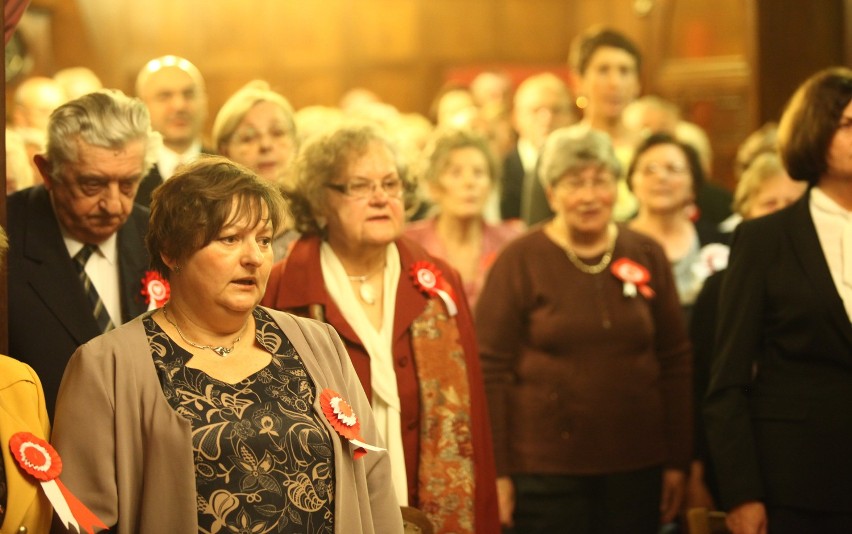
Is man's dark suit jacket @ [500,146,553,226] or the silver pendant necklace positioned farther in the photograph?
man's dark suit jacket @ [500,146,553,226]

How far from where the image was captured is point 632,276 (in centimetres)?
405

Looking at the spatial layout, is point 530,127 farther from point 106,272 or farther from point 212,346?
point 212,346

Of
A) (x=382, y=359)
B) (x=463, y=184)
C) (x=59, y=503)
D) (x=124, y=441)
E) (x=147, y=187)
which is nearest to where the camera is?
(x=59, y=503)

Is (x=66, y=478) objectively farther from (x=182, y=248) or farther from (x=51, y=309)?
(x=51, y=309)

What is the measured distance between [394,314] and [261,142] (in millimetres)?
1264

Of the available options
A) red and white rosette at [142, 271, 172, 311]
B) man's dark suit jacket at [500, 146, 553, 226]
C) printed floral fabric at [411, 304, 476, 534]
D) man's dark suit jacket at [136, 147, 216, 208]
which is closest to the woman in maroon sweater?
printed floral fabric at [411, 304, 476, 534]

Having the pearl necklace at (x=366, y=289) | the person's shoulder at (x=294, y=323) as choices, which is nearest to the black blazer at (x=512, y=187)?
the pearl necklace at (x=366, y=289)

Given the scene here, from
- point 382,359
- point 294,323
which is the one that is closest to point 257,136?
point 382,359

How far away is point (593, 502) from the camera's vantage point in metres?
4.02

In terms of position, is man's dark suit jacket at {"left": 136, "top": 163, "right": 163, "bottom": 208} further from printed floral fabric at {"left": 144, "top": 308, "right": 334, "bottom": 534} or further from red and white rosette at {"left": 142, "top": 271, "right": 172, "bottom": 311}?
printed floral fabric at {"left": 144, "top": 308, "right": 334, "bottom": 534}

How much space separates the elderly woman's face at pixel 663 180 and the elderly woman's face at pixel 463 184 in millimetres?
656

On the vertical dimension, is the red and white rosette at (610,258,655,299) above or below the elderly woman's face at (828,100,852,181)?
below

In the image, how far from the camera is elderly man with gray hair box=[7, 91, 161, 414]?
9.74 ft

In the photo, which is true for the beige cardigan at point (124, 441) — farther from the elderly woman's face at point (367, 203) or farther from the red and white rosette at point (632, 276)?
the red and white rosette at point (632, 276)
